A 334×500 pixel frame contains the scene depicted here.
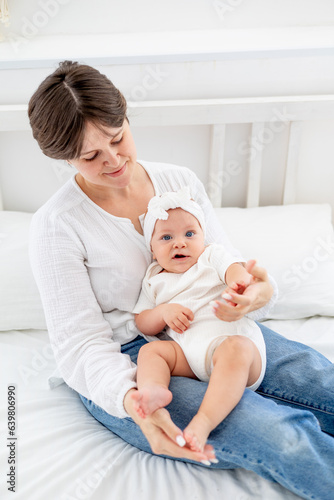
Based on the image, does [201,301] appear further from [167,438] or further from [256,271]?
[167,438]

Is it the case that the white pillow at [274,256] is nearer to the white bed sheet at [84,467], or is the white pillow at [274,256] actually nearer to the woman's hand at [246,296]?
the white bed sheet at [84,467]

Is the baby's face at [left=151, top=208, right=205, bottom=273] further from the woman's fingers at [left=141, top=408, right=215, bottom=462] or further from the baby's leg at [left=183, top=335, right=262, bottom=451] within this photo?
the woman's fingers at [left=141, top=408, right=215, bottom=462]

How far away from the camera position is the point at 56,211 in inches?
47.6

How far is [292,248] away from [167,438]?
0.94 metres

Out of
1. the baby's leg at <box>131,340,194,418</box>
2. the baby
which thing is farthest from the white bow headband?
the baby's leg at <box>131,340,194,418</box>

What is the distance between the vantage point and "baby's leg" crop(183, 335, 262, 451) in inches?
37.2

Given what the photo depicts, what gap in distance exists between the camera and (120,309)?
1298 mm

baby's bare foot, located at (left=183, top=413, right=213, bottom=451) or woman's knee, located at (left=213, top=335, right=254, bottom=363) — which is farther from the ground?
woman's knee, located at (left=213, top=335, right=254, bottom=363)

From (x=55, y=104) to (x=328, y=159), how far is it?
1307mm

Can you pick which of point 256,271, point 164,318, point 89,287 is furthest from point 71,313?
point 256,271

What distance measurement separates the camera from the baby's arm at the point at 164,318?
3.70 feet

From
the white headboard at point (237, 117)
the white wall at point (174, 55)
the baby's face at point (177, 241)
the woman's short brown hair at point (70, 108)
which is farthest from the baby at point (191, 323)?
the white wall at point (174, 55)

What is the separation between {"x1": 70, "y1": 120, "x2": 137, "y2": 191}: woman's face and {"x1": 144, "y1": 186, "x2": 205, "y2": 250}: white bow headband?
0.32ft

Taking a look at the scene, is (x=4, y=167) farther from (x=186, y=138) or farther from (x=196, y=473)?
(x=196, y=473)
